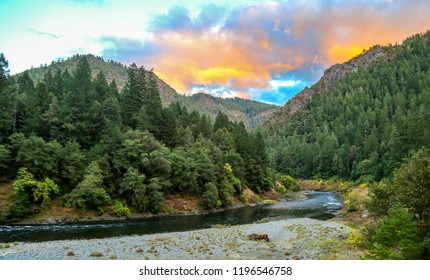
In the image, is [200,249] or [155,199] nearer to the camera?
[200,249]

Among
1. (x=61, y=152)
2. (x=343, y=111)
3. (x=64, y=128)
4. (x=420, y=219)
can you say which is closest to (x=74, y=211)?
(x=61, y=152)

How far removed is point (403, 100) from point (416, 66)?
52.4 metres

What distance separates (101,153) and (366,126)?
357 feet

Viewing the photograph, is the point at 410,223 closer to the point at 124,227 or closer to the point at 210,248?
the point at 210,248

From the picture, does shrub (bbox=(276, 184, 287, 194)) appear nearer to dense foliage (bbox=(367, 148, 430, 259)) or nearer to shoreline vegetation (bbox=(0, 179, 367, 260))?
shoreline vegetation (bbox=(0, 179, 367, 260))

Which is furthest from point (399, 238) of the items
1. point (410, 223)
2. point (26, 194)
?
point (26, 194)

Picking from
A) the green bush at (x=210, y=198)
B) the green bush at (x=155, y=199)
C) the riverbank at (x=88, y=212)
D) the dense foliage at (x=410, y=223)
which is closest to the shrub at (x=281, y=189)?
the riverbank at (x=88, y=212)

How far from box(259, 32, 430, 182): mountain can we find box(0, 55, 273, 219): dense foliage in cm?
3271

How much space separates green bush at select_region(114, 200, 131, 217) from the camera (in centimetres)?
4031

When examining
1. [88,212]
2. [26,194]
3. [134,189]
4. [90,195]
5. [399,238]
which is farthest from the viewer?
[134,189]

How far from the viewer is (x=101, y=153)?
46781mm

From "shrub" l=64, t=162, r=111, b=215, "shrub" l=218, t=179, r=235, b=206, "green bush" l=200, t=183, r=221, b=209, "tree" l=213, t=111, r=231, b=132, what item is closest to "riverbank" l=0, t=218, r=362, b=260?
"shrub" l=64, t=162, r=111, b=215

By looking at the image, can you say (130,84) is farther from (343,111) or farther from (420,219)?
(343,111)

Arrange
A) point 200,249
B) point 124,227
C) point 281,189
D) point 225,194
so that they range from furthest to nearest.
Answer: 1. point 281,189
2. point 225,194
3. point 124,227
4. point 200,249
